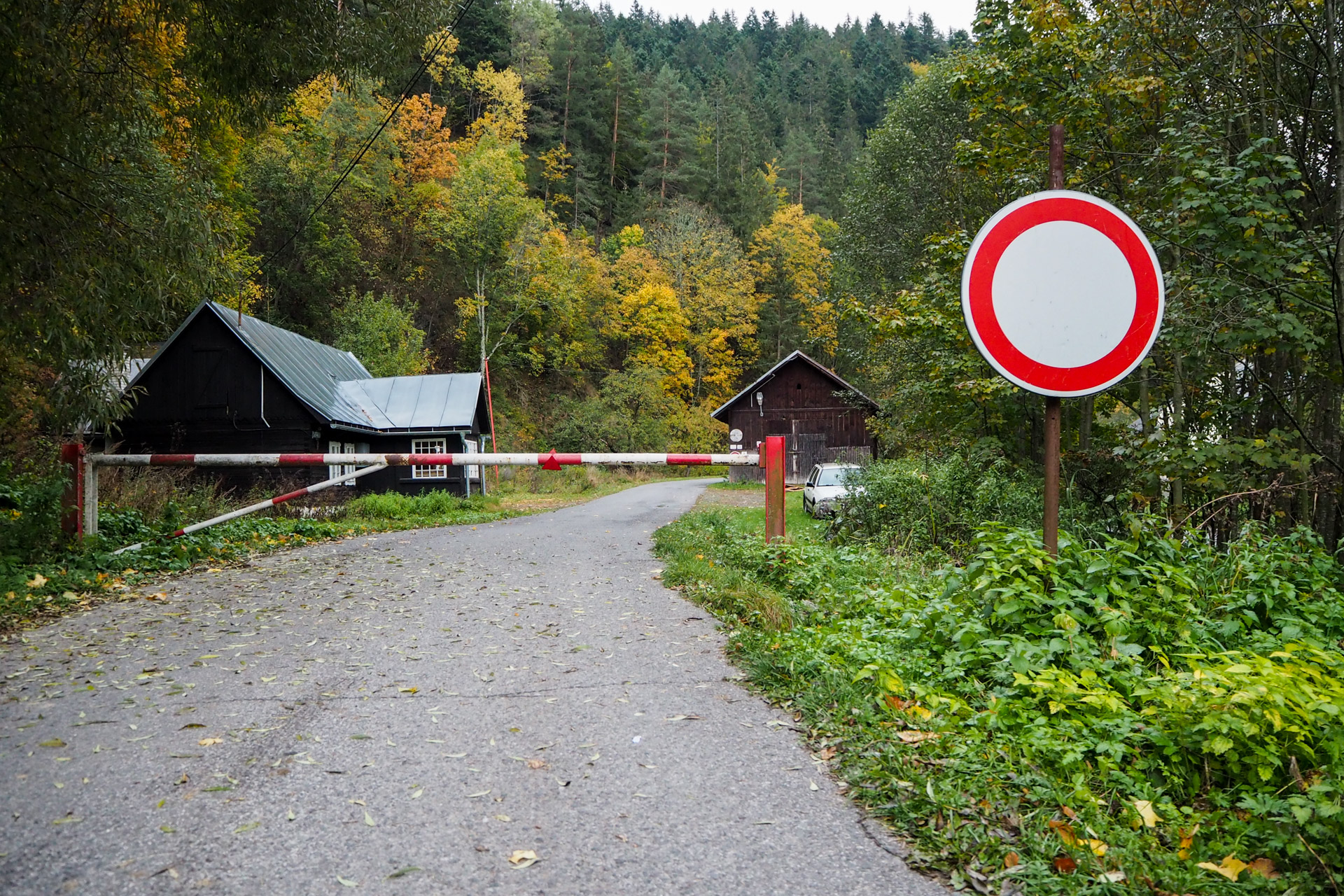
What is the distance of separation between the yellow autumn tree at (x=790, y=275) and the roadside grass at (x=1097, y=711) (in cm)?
5524

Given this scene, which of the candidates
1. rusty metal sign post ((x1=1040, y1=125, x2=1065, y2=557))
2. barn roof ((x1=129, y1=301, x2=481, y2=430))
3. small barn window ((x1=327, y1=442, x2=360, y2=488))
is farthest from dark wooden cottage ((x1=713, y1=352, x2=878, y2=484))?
rusty metal sign post ((x1=1040, y1=125, x2=1065, y2=557))

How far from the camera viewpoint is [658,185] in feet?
212

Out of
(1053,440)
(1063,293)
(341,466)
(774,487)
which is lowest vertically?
(341,466)

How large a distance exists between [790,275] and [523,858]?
60358 millimetres

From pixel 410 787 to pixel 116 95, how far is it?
7.40 metres

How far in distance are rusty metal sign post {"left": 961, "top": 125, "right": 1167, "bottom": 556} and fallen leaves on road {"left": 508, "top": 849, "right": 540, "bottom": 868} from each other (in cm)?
286

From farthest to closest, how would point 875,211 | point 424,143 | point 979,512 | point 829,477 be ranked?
point 424,143 < point 875,211 < point 829,477 < point 979,512

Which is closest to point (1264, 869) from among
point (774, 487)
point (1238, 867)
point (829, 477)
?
point (1238, 867)

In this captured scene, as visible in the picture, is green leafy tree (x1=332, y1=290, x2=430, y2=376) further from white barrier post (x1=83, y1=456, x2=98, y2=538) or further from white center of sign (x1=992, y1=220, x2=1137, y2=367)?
white center of sign (x1=992, y1=220, x2=1137, y2=367)

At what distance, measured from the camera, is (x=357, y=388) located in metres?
30.2

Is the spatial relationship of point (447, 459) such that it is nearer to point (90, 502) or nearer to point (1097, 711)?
point (90, 502)

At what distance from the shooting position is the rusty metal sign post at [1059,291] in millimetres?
3914

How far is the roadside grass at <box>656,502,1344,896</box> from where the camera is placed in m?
2.66

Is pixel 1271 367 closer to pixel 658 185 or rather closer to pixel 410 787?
pixel 410 787
